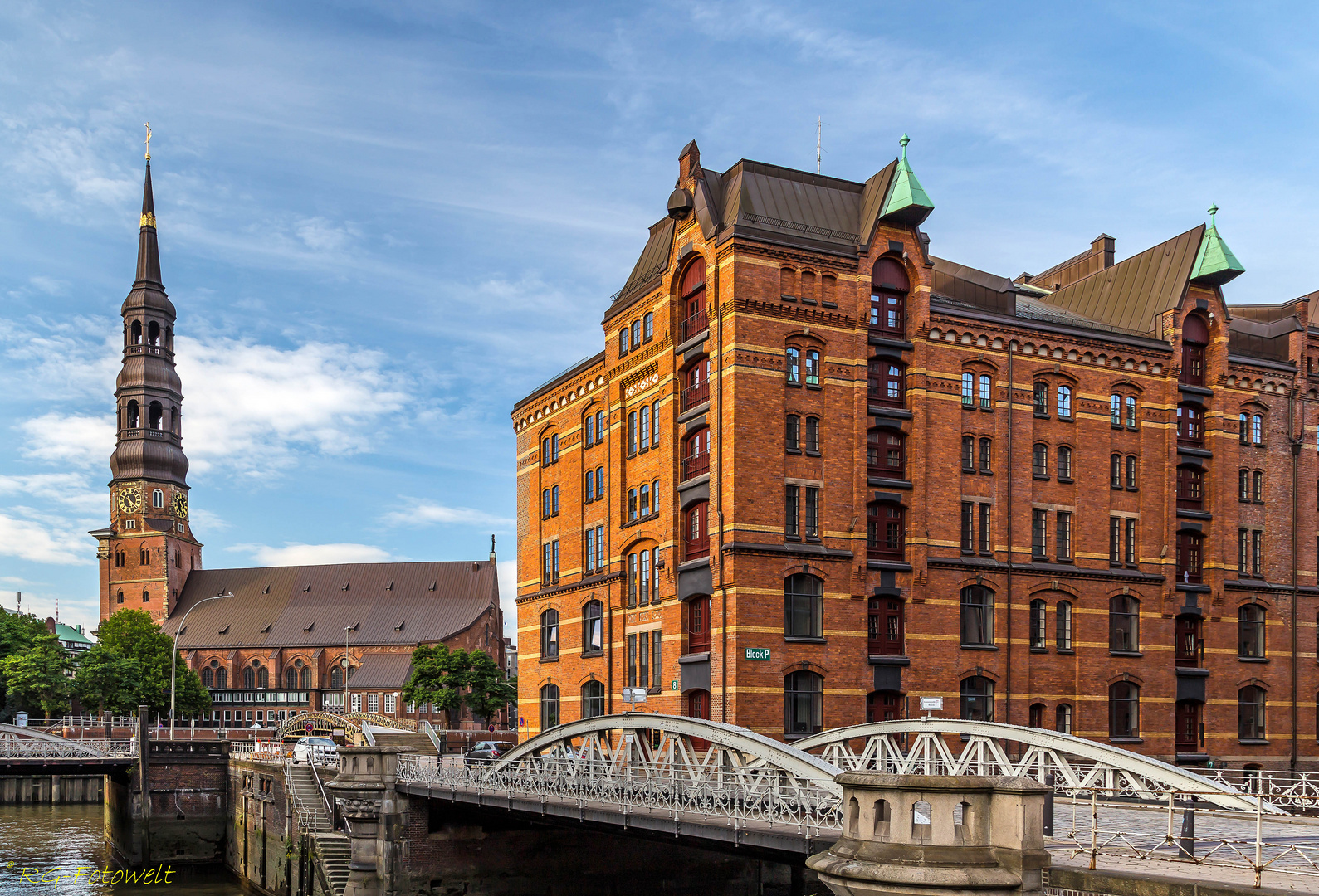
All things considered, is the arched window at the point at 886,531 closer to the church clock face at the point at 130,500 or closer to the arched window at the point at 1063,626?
the arched window at the point at 1063,626

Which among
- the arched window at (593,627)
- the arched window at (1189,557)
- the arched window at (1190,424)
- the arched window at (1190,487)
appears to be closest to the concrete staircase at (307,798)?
the arched window at (593,627)

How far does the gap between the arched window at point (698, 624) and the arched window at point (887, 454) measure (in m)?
6.70

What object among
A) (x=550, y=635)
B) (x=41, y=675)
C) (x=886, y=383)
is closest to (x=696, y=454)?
(x=886, y=383)

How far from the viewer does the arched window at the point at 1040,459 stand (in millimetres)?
42969

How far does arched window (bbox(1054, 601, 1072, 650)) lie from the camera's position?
42594 mm

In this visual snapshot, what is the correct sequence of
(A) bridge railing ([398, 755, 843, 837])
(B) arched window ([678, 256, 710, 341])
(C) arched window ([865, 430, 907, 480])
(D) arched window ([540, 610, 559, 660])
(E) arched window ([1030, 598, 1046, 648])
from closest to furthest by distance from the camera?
(A) bridge railing ([398, 755, 843, 837]) < (C) arched window ([865, 430, 907, 480]) < (B) arched window ([678, 256, 710, 341]) < (E) arched window ([1030, 598, 1046, 648]) < (D) arched window ([540, 610, 559, 660])

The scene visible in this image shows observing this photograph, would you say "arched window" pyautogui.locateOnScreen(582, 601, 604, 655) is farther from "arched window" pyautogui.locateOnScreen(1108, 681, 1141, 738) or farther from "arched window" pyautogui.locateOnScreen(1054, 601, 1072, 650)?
"arched window" pyautogui.locateOnScreen(1108, 681, 1141, 738)

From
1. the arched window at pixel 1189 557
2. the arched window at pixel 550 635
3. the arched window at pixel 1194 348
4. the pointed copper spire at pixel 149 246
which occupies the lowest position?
the arched window at pixel 550 635

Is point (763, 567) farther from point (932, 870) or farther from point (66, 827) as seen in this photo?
point (66, 827)

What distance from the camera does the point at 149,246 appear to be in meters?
123

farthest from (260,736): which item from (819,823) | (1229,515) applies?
(819,823)

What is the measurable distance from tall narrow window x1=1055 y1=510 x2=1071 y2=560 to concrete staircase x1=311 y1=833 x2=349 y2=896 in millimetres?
25144

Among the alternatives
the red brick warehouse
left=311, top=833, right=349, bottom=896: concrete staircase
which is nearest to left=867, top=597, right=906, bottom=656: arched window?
the red brick warehouse

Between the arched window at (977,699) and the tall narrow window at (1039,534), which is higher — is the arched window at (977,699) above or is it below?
below
